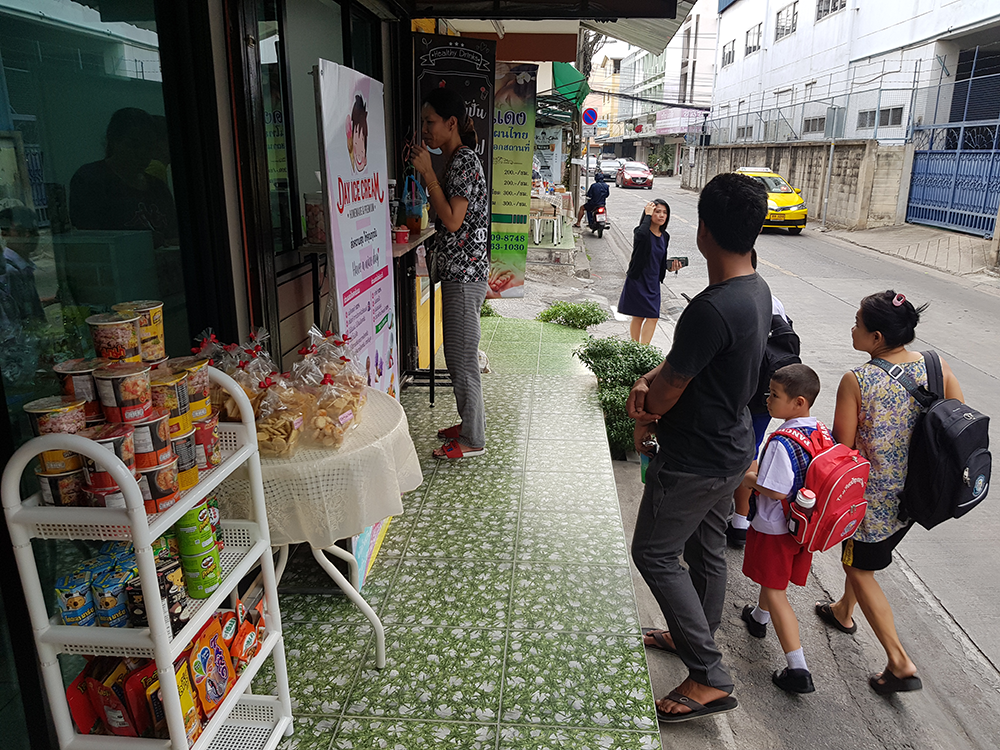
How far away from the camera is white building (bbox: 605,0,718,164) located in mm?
47656

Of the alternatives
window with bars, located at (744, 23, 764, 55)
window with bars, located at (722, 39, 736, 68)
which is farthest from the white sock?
window with bars, located at (722, 39, 736, 68)

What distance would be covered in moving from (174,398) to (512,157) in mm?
4746

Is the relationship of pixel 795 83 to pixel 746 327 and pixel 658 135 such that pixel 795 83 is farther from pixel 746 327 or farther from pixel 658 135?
pixel 746 327

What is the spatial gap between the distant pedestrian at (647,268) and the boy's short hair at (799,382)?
11.3 ft

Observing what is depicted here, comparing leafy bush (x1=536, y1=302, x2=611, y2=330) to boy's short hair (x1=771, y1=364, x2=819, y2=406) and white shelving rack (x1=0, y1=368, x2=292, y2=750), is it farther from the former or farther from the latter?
white shelving rack (x1=0, y1=368, x2=292, y2=750)

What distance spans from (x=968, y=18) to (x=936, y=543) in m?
18.2

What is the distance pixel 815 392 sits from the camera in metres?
2.94

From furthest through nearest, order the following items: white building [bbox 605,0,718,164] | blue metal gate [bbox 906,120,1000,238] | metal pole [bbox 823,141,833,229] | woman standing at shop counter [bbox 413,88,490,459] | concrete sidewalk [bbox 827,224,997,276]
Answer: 1. white building [bbox 605,0,718,164]
2. metal pole [bbox 823,141,833,229]
3. blue metal gate [bbox 906,120,1000,238]
4. concrete sidewalk [bbox 827,224,997,276]
5. woman standing at shop counter [bbox 413,88,490,459]

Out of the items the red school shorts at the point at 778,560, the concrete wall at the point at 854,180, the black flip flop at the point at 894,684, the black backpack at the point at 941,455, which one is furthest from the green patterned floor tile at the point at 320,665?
the concrete wall at the point at 854,180

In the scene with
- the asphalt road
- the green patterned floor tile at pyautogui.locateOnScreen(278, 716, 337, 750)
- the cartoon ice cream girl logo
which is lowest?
the asphalt road

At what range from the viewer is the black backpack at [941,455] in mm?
2721

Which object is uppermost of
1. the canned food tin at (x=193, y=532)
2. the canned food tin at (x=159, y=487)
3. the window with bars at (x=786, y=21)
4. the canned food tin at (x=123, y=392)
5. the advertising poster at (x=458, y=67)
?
the window with bars at (x=786, y=21)

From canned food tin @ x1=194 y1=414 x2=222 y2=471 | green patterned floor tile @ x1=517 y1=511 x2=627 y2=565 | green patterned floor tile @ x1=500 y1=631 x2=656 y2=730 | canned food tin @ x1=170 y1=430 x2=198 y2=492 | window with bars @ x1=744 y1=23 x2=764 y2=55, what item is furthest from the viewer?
window with bars @ x1=744 y1=23 x2=764 y2=55

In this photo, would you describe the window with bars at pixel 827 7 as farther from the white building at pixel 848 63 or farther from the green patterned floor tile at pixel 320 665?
the green patterned floor tile at pixel 320 665
